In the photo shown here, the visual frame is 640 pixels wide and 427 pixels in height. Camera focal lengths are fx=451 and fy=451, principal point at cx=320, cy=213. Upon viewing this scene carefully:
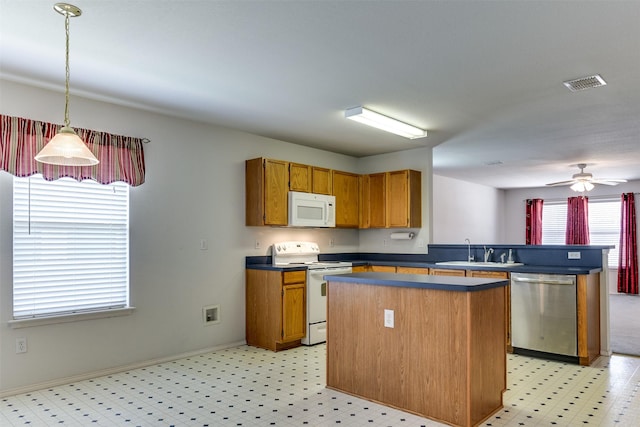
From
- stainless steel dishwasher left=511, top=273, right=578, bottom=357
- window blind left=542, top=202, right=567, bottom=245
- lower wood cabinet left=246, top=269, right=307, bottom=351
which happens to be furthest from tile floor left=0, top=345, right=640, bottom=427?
window blind left=542, top=202, right=567, bottom=245

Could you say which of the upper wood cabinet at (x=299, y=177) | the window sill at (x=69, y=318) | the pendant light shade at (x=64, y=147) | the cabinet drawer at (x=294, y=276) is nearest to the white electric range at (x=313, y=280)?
the cabinet drawer at (x=294, y=276)

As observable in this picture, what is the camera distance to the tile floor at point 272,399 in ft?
9.63

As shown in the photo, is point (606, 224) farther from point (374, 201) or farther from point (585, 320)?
point (585, 320)

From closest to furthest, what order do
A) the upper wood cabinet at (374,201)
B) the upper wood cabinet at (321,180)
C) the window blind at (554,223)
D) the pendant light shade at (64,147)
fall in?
the pendant light shade at (64,147), the upper wood cabinet at (321,180), the upper wood cabinet at (374,201), the window blind at (554,223)

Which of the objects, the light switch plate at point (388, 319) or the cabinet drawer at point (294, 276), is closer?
the light switch plate at point (388, 319)

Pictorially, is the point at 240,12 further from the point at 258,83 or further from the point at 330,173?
the point at 330,173

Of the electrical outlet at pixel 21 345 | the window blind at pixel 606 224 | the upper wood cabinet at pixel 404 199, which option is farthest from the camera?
the window blind at pixel 606 224

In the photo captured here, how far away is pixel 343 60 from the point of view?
3121 mm

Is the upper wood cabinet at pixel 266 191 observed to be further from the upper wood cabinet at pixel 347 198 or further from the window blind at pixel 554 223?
the window blind at pixel 554 223

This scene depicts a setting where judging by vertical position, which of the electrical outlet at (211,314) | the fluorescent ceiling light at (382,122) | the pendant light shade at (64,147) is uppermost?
the fluorescent ceiling light at (382,122)

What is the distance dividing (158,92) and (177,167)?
962 mm

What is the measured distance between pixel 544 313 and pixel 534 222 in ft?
24.0

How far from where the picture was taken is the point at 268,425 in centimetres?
285

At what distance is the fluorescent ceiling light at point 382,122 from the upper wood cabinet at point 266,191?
1.20 meters
